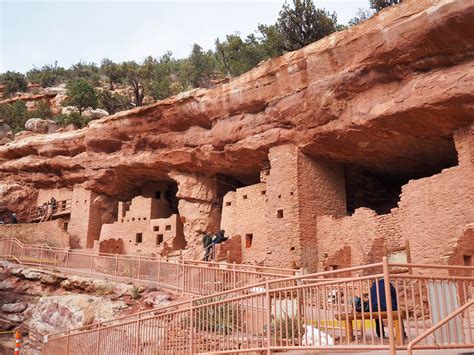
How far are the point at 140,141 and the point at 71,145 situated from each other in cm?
566

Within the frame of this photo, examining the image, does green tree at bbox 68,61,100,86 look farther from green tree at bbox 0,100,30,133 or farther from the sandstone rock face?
the sandstone rock face

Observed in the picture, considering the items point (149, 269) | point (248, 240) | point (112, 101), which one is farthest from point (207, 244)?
point (112, 101)

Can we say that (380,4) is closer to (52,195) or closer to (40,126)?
(52,195)

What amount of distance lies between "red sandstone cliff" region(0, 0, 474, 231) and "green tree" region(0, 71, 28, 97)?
32.5 metres

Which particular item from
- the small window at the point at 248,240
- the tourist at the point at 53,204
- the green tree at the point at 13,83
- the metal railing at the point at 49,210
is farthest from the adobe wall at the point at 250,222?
the green tree at the point at 13,83

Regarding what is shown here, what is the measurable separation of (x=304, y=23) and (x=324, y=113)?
46.7 ft

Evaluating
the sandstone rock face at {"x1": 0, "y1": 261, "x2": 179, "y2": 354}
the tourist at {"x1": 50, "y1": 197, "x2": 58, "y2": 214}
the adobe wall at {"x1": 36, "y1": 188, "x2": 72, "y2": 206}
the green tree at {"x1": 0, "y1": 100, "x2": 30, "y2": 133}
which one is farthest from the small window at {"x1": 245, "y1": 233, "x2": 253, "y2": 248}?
the green tree at {"x1": 0, "y1": 100, "x2": 30, "y2": 133}

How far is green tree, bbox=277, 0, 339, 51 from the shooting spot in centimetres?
2979

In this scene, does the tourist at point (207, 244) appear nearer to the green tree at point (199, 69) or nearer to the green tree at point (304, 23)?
the green tree at point (304, 23)

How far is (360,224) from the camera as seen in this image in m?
17.6

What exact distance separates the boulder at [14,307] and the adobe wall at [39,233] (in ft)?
30.7

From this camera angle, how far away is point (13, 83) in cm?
5650

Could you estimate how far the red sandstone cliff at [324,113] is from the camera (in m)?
14.6

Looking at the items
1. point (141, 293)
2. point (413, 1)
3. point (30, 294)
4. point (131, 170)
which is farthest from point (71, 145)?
point (413, 1)
